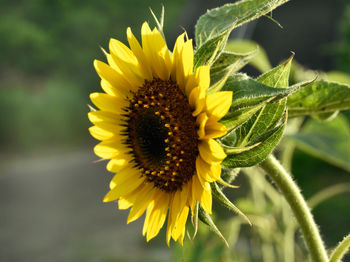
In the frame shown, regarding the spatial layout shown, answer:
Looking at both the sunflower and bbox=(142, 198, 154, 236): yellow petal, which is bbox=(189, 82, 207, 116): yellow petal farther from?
bbox=(142, 198, 154, 236): yellow petal

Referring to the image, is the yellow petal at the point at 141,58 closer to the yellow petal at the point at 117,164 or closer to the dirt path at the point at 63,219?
the yellow petal at the point at 117,164

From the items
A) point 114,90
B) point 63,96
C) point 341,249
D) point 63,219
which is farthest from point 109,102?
point 63,96

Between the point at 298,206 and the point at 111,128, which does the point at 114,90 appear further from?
the point at 298,206

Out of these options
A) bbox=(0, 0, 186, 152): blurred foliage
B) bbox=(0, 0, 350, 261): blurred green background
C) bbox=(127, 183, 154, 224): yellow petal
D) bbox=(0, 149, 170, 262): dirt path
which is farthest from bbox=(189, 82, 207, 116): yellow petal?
bbox=(0, 0, 186, 152): blurred foliage

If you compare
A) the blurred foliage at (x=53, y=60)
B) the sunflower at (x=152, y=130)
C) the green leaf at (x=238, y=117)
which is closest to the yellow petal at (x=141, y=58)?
the sunflower at (x=152, y=130)

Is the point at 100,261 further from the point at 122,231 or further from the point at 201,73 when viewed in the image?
the point at 201,73
